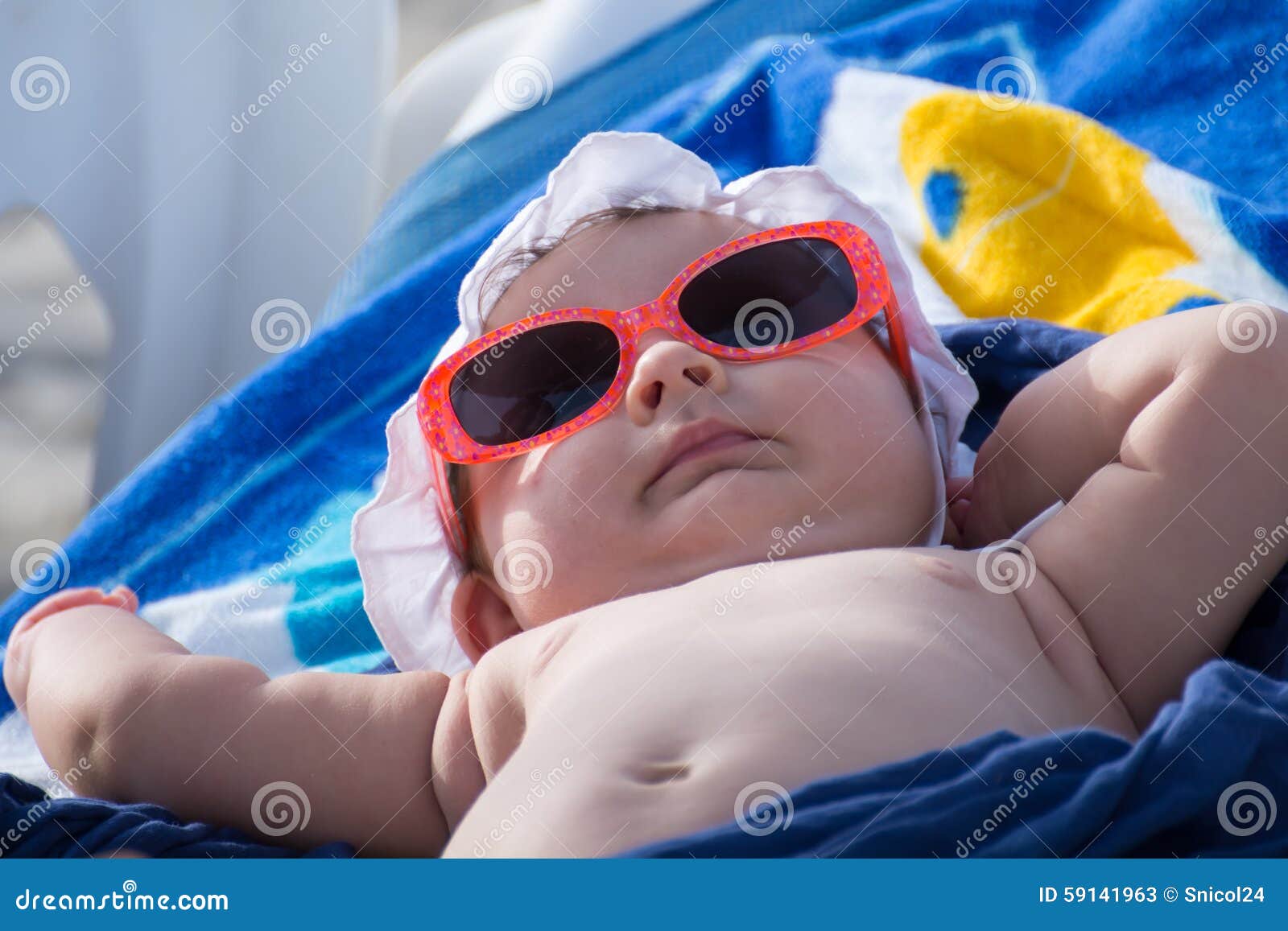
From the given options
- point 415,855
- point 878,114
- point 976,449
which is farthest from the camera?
point 878,114

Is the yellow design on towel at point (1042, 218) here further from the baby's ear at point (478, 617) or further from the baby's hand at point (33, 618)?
the baby's hand at point (33, 618)

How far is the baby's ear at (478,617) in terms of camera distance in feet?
4.19

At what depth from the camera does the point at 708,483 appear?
1.08 m

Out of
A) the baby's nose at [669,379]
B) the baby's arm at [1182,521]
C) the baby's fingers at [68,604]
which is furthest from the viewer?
the baby's fingers at [68,604]

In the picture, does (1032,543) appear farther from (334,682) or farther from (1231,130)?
(1231,130)

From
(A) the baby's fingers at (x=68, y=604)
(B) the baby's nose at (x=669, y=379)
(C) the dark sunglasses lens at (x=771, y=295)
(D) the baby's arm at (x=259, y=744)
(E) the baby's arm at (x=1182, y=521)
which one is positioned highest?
(C) the dark sunglasses lens at (x=771, y=295)

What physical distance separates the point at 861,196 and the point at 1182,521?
2.85 ft

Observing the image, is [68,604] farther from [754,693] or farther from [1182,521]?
[1182,521]

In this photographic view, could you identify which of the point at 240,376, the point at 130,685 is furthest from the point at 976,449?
the point at 240,376

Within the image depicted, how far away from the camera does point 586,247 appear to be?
1.30 metres

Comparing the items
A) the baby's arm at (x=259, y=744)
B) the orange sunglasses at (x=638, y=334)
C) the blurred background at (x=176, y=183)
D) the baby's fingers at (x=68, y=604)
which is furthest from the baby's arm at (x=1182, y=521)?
the blurred background at (x=176, y=183)

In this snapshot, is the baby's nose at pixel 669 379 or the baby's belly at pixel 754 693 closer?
the baby's belly at pixel 754 693

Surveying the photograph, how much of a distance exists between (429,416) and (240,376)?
36.6 inches

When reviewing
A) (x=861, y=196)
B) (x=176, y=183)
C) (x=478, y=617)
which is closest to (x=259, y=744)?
(x=478, y=617)
